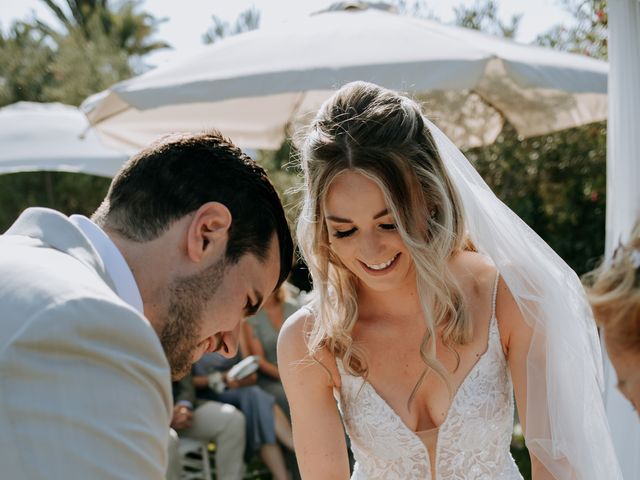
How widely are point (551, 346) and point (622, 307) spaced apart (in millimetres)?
1220

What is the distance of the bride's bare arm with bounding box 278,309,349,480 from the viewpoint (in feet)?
9.80

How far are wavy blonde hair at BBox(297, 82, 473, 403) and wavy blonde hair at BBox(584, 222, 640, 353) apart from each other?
43.5 inches

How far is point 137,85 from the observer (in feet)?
17.0

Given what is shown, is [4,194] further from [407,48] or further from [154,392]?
[154,392]

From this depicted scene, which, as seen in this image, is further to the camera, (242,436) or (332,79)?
(242,436)

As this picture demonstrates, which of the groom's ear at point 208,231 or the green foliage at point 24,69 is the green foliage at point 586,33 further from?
the green foliage at point 24,69

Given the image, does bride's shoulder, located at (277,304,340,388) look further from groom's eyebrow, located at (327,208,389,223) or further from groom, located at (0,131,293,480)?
groom, located at (0,131,293,480)

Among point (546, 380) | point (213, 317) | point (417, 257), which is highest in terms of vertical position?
point (213, 317)

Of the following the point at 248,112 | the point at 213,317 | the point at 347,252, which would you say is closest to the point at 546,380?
the point at 347,252

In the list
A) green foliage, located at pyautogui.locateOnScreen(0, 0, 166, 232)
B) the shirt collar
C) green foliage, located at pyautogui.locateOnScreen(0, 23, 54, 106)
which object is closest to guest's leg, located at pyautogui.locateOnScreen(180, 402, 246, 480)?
the shirt collar

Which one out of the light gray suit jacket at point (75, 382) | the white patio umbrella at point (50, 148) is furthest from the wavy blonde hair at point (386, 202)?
the white patio umbrella at point (50, 148)

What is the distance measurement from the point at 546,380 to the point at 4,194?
1704 centimetres

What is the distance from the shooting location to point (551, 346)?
9.34 feet

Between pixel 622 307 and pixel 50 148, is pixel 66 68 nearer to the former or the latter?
pixel 50 148
